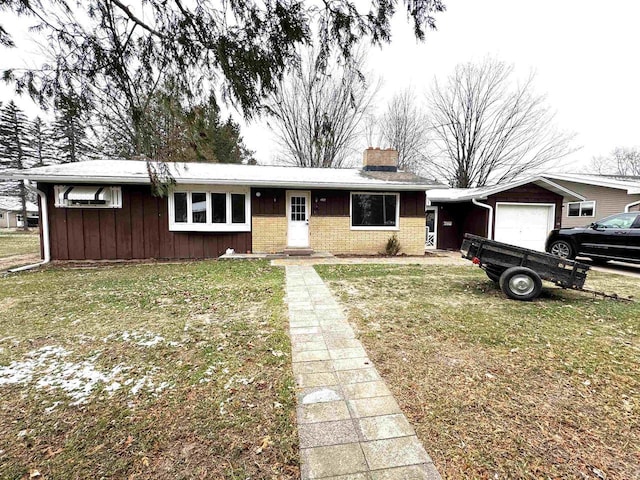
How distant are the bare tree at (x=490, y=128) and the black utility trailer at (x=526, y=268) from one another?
62.8 feet

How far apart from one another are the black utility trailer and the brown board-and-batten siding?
26.1ft

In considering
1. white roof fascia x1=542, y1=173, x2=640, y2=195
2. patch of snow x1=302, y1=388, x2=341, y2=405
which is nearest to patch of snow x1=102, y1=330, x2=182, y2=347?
patch of snow x1=302, y1=388, x2=341, y2=405

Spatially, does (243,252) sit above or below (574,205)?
below

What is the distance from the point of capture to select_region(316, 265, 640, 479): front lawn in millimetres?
1830

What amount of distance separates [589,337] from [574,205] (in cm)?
1439

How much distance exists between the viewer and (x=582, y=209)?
47.1ft

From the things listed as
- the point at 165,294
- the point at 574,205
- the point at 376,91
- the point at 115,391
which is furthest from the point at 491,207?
the point at 115,391

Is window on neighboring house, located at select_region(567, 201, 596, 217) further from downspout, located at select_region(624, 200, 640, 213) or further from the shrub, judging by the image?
the shrub

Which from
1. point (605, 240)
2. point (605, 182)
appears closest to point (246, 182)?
point (605, 240)

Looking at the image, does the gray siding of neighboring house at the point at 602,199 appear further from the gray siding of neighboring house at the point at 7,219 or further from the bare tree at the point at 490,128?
the gray siding of neighboring house at the point at 7,219

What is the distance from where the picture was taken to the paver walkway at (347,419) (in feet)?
5.63

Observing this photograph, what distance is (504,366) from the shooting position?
2916 mm

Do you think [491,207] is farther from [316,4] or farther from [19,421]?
[19,421]

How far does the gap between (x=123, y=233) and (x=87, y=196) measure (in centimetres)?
138
